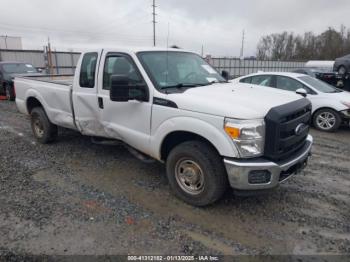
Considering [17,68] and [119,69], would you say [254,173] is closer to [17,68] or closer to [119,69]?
[119,69]

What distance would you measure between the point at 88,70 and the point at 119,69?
79 cm

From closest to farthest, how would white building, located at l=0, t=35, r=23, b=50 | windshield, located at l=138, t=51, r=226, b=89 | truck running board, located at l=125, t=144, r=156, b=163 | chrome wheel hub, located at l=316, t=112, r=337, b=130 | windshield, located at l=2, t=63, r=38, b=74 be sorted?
windshield, located at l=138, t=51, r=226, b=89 < truck running board, located at l=125, t=144, r=156, b=163 < chrome wheel hub, located at l=316, t=112, r=337, b=130 < windshield, located at l=2, t=63, r=38, b=74 < white building, located at l=0, t=35, r=23, b=50

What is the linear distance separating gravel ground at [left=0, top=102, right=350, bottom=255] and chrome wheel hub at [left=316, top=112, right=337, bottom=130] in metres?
2.93

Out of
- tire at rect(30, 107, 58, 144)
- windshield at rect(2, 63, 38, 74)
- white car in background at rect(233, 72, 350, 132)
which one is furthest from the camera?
windshield at rect(2, 63, 38, 74)

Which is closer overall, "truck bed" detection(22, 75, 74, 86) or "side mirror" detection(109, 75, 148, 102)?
"side mirror" detection(109, 75, 148, 102)

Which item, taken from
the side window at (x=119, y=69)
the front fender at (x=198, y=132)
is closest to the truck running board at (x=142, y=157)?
the front fender at (x=198, y=132)

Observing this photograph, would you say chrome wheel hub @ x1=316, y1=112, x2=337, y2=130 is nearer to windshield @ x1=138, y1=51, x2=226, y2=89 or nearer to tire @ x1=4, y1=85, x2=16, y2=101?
windshield @ x1=138, y1=51, x2=226, y2=89

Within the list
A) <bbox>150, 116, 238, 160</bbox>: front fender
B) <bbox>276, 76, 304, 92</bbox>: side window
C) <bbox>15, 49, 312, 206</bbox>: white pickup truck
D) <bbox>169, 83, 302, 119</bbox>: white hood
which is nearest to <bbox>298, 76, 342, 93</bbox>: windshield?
<bbox>276, 76, 304, 92</bbox>: side window

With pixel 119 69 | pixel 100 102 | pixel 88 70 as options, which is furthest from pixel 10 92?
pixel 119 69

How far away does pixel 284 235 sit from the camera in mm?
3078

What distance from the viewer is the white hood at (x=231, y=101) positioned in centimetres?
301

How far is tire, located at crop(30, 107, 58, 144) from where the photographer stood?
582cm

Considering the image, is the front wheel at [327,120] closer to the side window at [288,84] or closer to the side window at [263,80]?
the side window at [288,84]

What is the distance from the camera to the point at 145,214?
3.46 metres
